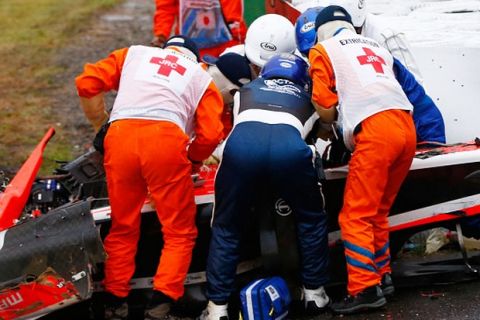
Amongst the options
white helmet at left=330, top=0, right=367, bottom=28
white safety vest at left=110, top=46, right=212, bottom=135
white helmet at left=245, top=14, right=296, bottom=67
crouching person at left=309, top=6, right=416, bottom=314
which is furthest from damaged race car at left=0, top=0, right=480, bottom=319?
white helmet at left=330, top=0, right=367, bottom=28

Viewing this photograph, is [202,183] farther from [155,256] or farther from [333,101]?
[333,101]

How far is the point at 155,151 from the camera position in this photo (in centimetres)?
447

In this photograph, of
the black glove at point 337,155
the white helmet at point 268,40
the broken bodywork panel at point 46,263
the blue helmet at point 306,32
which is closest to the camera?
the broken bodywork panel at point 46,263

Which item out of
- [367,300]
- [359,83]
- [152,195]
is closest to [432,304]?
[367,300]

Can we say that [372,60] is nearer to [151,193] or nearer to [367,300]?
[367,300]

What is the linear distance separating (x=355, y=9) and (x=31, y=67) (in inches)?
256

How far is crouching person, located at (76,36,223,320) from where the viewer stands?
14.8 ft

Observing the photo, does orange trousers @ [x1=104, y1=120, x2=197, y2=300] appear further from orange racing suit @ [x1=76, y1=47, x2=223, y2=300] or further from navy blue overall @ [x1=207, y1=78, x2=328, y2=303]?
navy blue overall @ [x1=207, y1=78, x2=328, y2=303]

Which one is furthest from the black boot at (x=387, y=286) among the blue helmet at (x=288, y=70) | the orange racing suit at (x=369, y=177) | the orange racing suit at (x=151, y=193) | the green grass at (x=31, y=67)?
the green grass at (x=31, y=67)

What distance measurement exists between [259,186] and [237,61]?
4.26ft

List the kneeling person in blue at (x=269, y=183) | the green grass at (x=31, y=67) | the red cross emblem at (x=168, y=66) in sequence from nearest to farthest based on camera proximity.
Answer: the kneeling person in blue at (x=269, y=183), the red cross emblem at (x=168, y=66), the green grass at (x=31, y=67)

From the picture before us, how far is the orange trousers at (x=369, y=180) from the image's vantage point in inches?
174

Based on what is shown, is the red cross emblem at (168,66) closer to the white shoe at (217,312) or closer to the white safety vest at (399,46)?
the white shoe at (217,312)

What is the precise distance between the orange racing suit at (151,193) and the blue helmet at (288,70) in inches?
25.9
